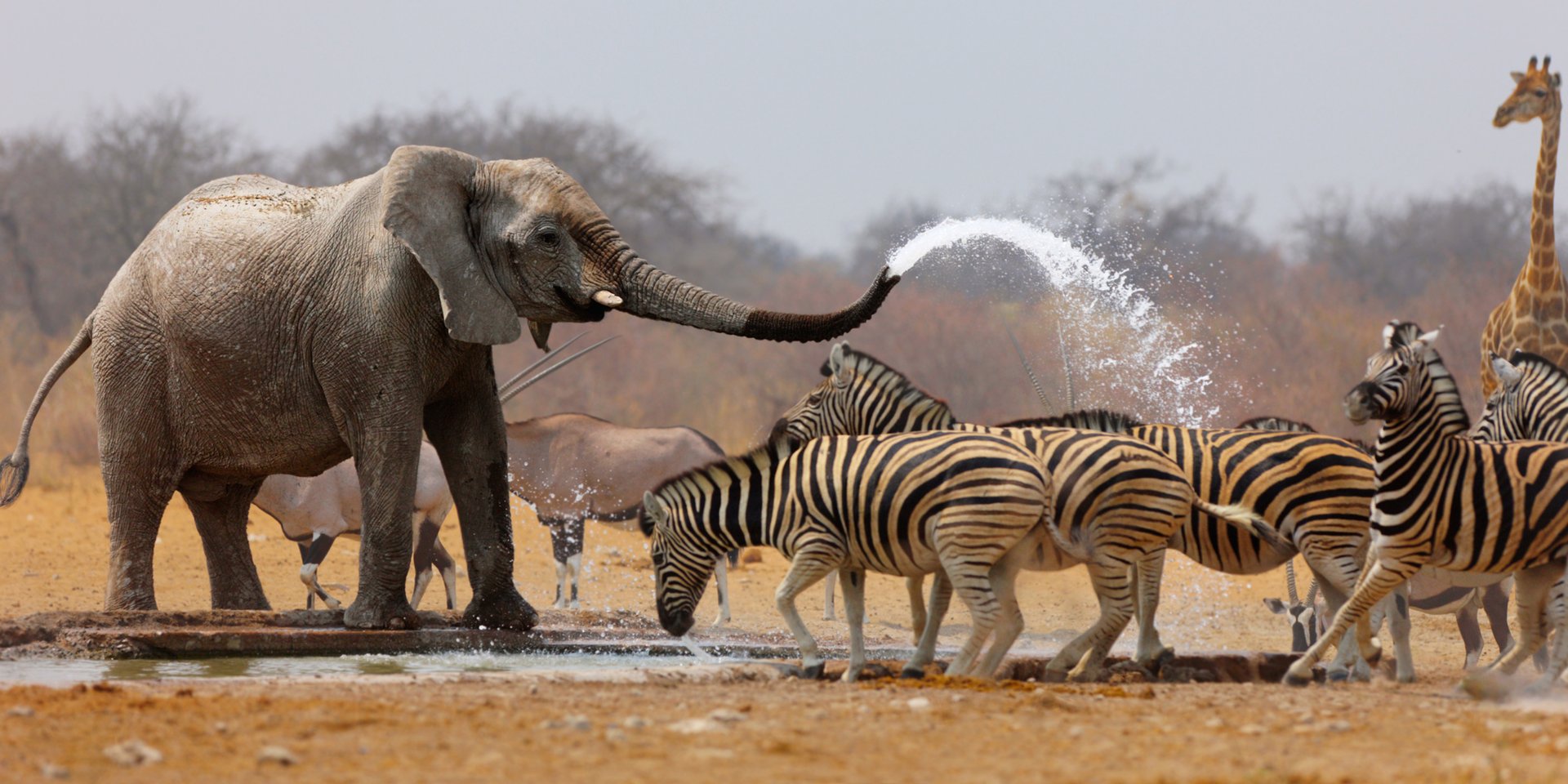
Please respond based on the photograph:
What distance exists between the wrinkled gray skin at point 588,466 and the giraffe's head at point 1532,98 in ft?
23.1

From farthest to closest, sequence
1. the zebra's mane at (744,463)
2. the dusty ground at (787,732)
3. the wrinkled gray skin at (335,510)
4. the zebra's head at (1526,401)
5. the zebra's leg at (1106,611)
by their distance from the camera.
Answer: the wrinkled gray skin at (335,510)
the zebra's head at (1526,401)
the zebra's mane at (744,463)
the zebra's leg at (1106,611)
the dusty ground at (787,732)

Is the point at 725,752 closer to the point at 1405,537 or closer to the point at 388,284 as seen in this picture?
the point at 1405,537

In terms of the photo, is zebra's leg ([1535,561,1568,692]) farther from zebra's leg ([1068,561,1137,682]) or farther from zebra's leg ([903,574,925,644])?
zebra's leg ([903,574,925,644])

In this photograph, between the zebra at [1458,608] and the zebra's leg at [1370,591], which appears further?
the zebra at [1458,608]

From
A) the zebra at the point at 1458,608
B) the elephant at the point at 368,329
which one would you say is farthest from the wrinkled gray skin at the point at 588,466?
the zebra at the point at 1458,608

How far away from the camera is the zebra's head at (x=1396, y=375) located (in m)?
7.08

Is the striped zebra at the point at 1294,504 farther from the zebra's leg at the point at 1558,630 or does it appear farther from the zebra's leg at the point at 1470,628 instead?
the zebra's leg at the point at 1470,628

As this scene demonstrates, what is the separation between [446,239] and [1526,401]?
605 cm

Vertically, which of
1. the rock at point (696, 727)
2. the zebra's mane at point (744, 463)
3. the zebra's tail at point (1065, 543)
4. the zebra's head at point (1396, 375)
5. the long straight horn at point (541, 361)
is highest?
the long straight horn at point (541, 361)

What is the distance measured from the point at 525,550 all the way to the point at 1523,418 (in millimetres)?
11909

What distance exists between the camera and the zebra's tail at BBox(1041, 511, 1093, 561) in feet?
A: 24.2

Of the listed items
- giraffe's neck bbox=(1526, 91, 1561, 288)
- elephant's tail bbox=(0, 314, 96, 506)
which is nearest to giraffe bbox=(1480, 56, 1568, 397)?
giraffe's neck bbox=(1526, 91, 1561, 288)

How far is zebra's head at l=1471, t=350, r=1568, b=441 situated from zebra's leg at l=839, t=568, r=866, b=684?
3889 millimetres

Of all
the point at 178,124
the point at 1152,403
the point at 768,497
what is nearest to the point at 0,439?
the point at 178,124
